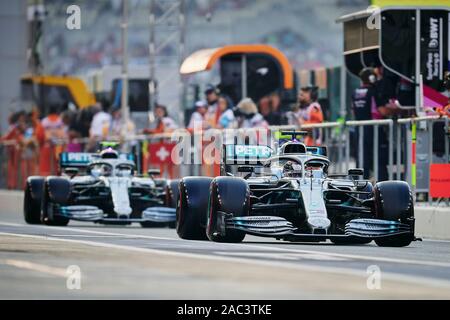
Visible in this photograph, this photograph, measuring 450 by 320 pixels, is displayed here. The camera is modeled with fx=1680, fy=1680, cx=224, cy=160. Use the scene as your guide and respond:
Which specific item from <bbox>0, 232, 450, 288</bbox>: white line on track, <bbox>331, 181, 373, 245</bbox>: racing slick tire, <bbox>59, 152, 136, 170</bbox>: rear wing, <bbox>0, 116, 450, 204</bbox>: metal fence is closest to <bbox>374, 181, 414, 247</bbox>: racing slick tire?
<bbox>331, 181, 373, 245</bbox>: racing slick tire

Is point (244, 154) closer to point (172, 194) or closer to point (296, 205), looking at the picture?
point (296, 205)

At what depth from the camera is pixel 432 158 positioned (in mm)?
23531

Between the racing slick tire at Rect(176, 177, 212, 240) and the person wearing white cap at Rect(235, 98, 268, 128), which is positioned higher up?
the person wearing white cap at Rect(235, 98, 268, 128)

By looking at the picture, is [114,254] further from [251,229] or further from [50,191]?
[50,191]

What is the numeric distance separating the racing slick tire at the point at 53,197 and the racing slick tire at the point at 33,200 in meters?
0.78

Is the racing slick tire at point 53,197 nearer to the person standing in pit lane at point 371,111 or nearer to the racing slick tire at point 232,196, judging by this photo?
the person standing in pit lane at point 371,111

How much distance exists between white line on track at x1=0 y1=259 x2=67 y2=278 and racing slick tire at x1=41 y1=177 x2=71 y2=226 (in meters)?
10.8

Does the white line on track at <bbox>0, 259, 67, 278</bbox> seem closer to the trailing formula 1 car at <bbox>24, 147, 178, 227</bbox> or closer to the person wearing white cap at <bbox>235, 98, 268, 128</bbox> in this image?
the trailing formula 1 car at <bbox>24, 147, 178, 227</bbox>

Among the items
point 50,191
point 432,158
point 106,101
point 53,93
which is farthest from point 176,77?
point 432,158

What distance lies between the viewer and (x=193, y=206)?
21219 millimetres

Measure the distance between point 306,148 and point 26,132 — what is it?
68.0 ft

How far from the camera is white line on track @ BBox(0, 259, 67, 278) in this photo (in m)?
13.9

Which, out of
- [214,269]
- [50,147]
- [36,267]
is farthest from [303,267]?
[50,147]

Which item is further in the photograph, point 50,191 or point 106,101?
point 106,101
